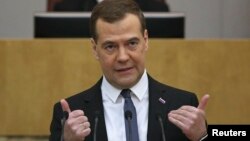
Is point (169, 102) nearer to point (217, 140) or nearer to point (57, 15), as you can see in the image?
point (217, 140)

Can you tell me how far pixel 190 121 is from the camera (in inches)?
75.8

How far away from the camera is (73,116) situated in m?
1.93

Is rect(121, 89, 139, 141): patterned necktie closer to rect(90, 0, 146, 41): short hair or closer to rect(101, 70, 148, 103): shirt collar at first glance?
rect(101, 70, 148, 103): shirt collar

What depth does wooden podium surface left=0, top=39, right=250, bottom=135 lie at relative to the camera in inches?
127

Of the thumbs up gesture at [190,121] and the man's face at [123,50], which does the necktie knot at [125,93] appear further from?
the thumbs up gesture at [190,121]

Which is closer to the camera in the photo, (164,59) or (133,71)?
(133,71)

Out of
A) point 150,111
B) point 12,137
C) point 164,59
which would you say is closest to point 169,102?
point 150,111

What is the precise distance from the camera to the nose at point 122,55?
209cm

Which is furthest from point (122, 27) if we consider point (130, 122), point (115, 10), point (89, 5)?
point (89, 5)

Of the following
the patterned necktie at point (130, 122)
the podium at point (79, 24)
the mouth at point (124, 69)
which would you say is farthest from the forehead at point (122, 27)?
the podium at point (79, 24)

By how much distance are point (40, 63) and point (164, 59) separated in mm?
669

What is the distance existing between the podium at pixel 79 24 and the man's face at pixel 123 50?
1086mm

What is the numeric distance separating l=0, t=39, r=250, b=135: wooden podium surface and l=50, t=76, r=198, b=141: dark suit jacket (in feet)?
3.32

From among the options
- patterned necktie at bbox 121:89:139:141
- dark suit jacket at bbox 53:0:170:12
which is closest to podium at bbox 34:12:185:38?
dark suit jacket at bbox 53:0:170:12
